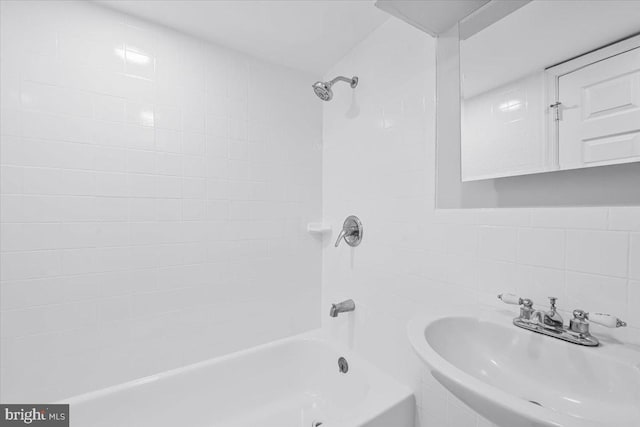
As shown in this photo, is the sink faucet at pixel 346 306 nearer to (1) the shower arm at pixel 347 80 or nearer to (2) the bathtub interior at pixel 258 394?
(2) the bathtub interior at pixel 258 394

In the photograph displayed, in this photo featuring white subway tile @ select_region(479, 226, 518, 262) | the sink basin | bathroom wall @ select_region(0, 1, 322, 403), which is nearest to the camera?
the sink basin

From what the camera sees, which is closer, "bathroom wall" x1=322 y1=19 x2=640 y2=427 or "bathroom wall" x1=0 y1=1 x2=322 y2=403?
"bathroom wall" x1=322 y1=19 x2=640 y2=427

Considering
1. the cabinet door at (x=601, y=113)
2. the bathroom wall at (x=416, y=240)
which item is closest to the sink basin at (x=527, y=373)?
the bathroom wall at (x=416, y=240)

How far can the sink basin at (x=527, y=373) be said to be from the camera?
0.56 metres

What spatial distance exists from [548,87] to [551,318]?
721 mm

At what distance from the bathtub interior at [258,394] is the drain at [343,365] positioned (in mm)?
24

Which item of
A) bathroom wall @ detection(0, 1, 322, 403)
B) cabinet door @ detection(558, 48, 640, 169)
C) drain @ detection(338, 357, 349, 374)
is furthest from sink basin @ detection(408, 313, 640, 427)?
bathroom wall @ detection(0, 1, 322, 403)

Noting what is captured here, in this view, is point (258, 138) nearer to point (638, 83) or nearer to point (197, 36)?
point (197, 36)

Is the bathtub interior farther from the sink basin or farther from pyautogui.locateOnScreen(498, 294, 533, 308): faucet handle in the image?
pyautogui.locateOnScreen(498, 294, 533, 308): faucet handle

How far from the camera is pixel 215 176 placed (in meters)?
1.65

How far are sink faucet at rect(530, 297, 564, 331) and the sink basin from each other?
0.16 feet

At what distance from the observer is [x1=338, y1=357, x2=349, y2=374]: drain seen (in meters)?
1.62

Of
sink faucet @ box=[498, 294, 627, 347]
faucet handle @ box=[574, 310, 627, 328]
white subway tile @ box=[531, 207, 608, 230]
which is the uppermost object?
white subway tile @ box=[531, 207, 608, 230]

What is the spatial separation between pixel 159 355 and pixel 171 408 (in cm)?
27
